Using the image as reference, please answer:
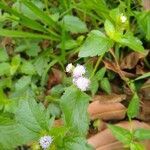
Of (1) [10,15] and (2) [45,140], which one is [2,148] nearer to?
(2) [45,140]

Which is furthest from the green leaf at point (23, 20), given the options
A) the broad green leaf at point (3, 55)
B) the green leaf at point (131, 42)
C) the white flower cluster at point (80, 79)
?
the green leaf at point (131, 42)

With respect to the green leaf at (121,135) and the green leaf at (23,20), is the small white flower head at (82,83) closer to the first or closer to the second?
the green leaf at (121,135)

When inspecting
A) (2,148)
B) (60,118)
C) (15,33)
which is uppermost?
(15,33)

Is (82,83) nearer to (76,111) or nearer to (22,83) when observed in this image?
(76,111)

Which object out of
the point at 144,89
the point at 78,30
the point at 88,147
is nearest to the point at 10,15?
the point at 78,30

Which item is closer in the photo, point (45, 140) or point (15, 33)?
point (45, 140)

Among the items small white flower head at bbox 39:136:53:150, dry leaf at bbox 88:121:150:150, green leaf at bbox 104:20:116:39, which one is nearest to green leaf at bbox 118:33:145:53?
green leaf at bbox 104:20:116:39
